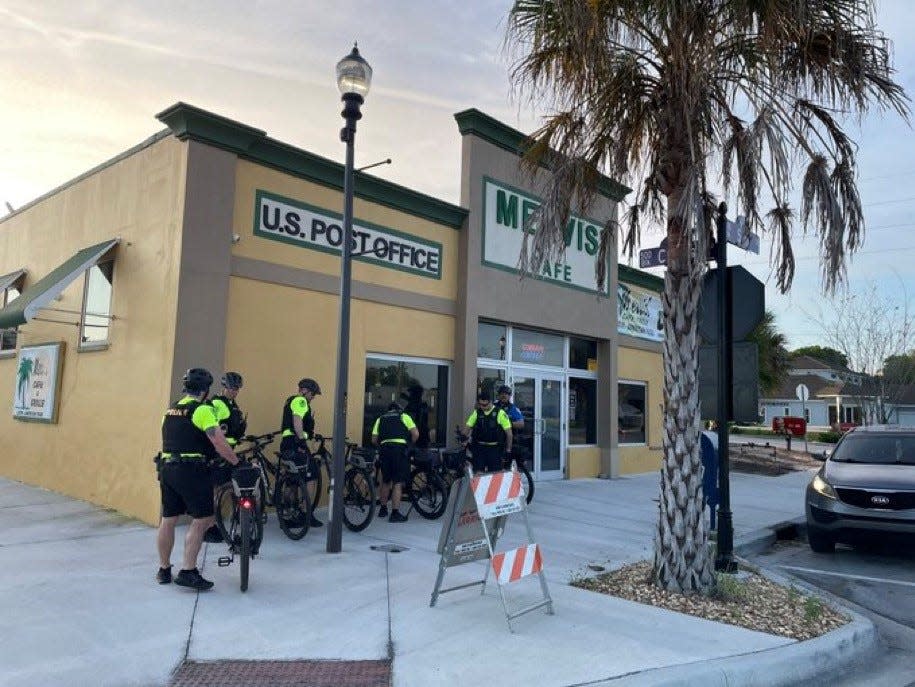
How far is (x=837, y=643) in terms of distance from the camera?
510 cm

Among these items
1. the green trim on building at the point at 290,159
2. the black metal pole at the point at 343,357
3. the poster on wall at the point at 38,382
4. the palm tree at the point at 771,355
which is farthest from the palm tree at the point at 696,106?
the palm tree at the point at 771,355

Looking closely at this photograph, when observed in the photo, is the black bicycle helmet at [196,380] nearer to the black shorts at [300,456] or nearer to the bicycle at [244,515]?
the bicycle at [244,515]

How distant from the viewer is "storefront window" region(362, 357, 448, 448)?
10.7m

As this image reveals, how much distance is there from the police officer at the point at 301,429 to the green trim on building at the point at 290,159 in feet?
10.5

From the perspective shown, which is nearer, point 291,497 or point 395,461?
point 291,497

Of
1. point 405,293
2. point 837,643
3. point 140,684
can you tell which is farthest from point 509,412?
point 140,684

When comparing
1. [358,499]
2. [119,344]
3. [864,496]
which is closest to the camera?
[864,496]

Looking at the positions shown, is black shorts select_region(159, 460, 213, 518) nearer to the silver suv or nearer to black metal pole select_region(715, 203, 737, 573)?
black metal pole select_region(715, 203, 737, 573)

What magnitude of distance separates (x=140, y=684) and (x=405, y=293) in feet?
25.0

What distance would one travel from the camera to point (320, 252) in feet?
33.0

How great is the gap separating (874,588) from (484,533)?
14.6 feet

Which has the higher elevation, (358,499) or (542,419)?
(542,419)

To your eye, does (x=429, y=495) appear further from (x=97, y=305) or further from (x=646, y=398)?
(x=646, y=398)

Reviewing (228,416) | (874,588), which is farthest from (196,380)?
(874,588)
